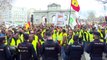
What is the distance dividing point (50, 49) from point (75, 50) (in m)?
0.91

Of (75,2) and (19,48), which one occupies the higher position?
(75,2)

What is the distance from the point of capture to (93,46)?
387 inches

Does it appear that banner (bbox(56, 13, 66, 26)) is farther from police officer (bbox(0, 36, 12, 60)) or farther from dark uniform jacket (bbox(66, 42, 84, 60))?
police officer (bbox(0, 36, 12, 60))

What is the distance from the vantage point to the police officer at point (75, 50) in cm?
977

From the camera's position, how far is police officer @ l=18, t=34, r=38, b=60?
9.24m

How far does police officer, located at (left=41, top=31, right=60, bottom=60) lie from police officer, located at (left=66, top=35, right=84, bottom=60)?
515 mm

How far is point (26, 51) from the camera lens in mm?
9273

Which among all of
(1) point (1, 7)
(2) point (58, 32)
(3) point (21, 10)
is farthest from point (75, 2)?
(3) point (21, 10)

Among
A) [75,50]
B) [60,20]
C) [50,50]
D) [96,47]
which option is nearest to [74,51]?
[75,50]

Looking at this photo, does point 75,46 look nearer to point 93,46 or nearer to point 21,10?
point 93,46

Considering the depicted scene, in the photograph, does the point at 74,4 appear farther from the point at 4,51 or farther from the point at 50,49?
the point at 4,51

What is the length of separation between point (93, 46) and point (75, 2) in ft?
28.3

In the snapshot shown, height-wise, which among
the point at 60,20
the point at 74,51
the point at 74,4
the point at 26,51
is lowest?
the point at 74,51

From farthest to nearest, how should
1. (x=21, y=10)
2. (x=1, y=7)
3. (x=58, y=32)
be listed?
1. (x=21, y=10)
2. (x=1, y=7)
3. (x=58, y=32)
